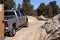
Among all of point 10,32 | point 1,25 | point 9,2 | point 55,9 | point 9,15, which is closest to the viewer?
point 1,25

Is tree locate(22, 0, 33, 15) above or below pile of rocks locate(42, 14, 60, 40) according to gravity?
below

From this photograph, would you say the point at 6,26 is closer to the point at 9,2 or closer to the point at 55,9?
the point at 9,2

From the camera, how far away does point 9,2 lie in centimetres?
3875

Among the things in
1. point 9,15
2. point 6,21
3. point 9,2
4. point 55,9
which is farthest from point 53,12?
point 6,21

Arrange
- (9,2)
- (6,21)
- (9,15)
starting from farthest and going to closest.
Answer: (9,2) < (9,15) < (6,21)

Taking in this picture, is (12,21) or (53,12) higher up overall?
(12,21)

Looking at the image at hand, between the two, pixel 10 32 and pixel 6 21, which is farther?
pixel 10 32

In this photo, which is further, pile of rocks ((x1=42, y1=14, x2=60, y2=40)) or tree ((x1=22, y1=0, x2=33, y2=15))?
tree ((x1=22, y1=0, x2=33, y2=15))

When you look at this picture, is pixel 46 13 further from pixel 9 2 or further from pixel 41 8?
pixel 9 2

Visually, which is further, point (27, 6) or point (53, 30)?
point (27, 6)

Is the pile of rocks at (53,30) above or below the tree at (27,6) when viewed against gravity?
above

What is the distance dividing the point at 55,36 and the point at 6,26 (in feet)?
11.9

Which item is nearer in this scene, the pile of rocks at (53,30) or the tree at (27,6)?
the pile of rocks at (53,30)

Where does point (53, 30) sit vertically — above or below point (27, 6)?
above
